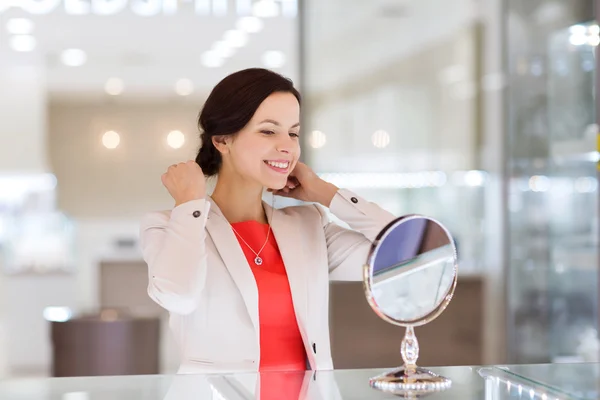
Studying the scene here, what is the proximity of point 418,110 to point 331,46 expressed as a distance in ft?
2.07

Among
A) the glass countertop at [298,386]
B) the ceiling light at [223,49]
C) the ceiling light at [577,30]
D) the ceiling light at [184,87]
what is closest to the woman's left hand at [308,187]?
the glass countertop at [298,386]

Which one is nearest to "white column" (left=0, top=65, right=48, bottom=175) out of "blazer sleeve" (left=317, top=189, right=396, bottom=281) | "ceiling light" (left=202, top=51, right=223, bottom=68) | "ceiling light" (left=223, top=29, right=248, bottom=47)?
"ceiling light" (left=202, top=51, right=223, bottom=68)

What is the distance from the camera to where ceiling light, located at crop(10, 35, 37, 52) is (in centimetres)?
514

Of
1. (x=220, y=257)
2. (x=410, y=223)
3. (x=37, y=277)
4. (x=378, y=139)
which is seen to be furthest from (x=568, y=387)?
(x=37, y=277)

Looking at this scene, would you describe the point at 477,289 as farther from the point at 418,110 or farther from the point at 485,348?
the point at 418,110

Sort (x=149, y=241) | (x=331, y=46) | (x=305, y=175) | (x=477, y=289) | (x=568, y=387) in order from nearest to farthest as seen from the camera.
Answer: (x=568, y=387) → (x=149, y=241) → (x=305, y=175) → (x=331, y=46) → (x=477, y=289)

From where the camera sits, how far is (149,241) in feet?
7.09

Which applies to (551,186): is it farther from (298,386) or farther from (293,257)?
(298,386)

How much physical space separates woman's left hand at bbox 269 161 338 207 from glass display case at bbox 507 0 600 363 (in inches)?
121

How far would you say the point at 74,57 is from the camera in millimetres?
5176

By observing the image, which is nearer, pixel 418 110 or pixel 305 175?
pixel 305 175

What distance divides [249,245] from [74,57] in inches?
128

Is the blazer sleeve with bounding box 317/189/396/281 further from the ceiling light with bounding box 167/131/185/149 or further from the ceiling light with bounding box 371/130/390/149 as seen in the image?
the ceiling light with bounding box 167/131/185/149

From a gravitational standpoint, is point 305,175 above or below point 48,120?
below
